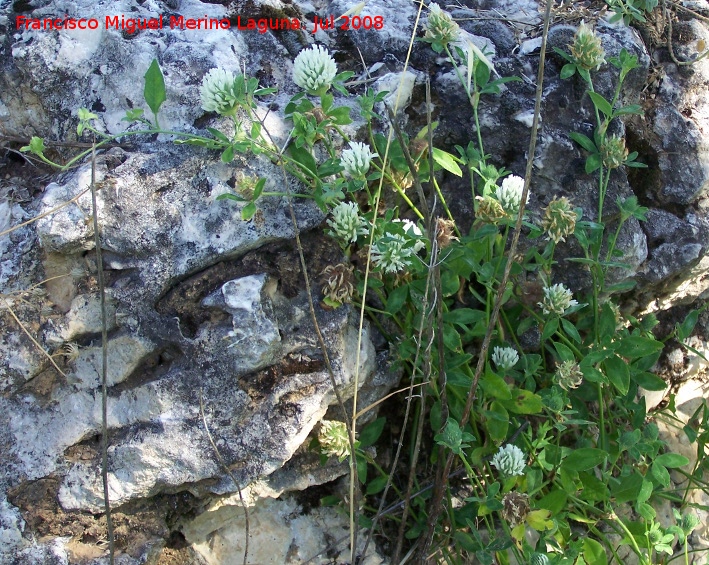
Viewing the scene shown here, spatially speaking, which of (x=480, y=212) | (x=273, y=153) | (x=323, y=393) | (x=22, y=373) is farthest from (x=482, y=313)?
(x=22, y=373)

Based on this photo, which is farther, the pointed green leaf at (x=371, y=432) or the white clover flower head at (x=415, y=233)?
the pointed green leaf at (x=371, y=432)

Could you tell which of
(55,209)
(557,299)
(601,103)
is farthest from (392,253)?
(55,209)

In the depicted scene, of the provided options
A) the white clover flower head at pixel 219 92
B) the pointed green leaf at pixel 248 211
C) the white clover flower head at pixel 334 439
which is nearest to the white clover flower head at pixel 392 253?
the pointed green leaf at pixel 248 211

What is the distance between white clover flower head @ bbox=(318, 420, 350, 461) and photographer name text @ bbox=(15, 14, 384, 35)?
4.67 feet

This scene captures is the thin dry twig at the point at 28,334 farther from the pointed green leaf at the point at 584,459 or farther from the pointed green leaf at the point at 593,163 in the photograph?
the pointed green leaf at the point at 593,163

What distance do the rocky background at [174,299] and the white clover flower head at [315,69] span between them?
0.21m

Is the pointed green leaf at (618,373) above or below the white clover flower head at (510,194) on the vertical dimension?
below

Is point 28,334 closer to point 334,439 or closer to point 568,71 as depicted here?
point 334,439

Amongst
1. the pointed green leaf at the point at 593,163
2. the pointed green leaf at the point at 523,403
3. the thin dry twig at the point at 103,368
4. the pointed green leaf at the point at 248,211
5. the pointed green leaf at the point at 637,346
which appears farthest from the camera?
the pointed green leaf at the point at 593,163

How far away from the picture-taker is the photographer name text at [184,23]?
2363 millimetres

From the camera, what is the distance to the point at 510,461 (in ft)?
7.00

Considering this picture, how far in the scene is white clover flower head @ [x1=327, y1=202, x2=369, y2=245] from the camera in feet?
6.97

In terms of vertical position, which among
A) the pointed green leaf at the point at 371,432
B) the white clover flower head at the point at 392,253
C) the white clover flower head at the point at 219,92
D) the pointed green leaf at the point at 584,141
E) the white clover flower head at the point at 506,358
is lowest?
the pointed green leaf at the point at 371,432

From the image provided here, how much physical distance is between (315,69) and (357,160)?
12.6 inches
